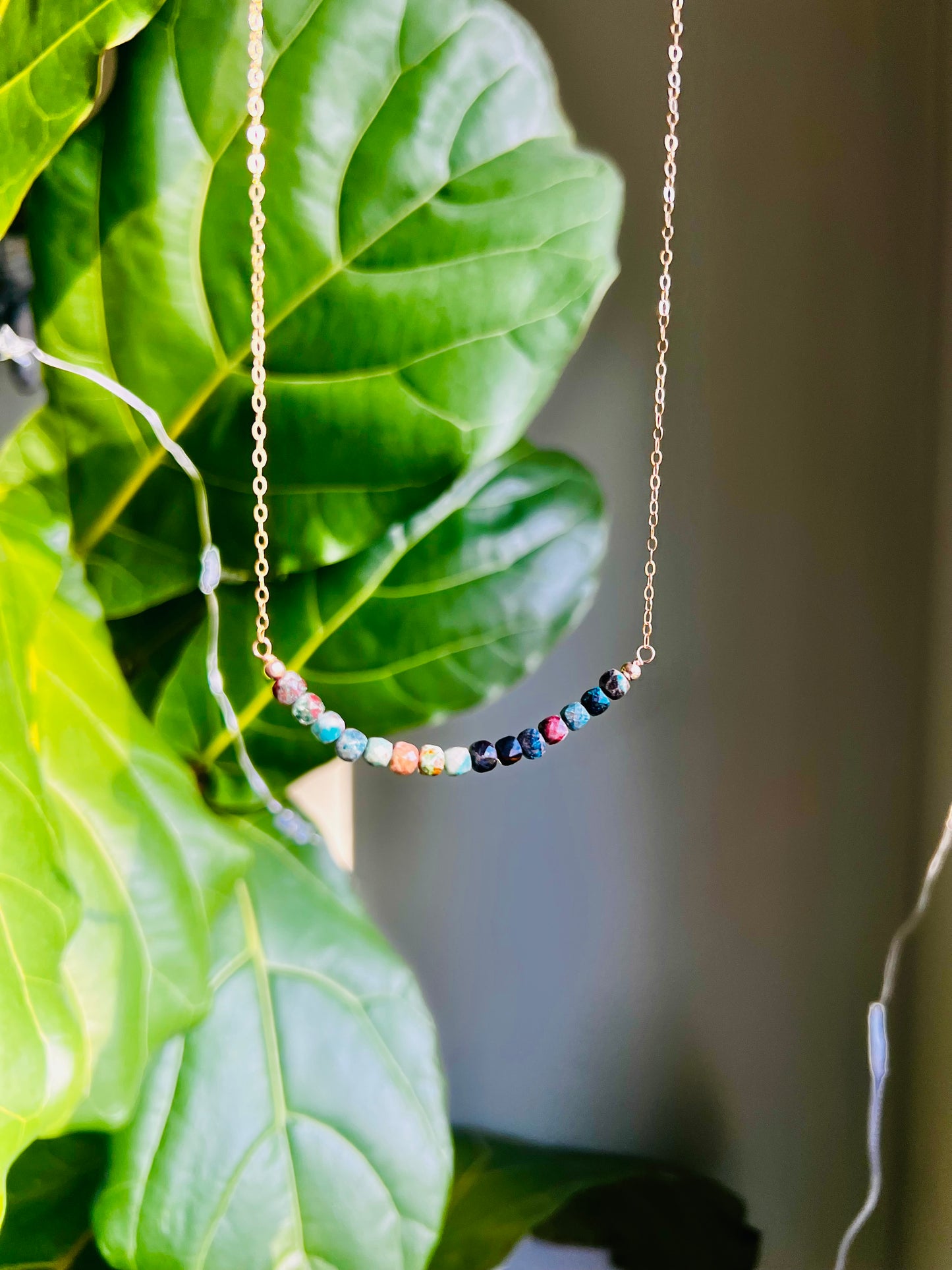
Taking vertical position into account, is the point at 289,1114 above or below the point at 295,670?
below

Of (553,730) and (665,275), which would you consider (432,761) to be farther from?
(665,275)

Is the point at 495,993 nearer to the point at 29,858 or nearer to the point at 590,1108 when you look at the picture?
the point at 590,1108

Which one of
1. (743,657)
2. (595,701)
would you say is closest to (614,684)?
(595,701)

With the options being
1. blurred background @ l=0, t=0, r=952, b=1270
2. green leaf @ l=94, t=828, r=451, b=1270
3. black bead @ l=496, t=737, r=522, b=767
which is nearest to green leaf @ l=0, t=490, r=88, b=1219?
green leaf @ l=94, t=828, r=451, b=1270

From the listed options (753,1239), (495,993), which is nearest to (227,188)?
(495,993)

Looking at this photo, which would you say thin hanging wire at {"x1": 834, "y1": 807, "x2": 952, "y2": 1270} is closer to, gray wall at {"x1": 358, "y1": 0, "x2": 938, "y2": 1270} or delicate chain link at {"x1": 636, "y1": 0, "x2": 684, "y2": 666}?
gray wall at {"x1": 358, "y1": 0, "x2": 938, "y2": 1270}

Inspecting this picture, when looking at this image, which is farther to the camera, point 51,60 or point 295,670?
point 295,670
